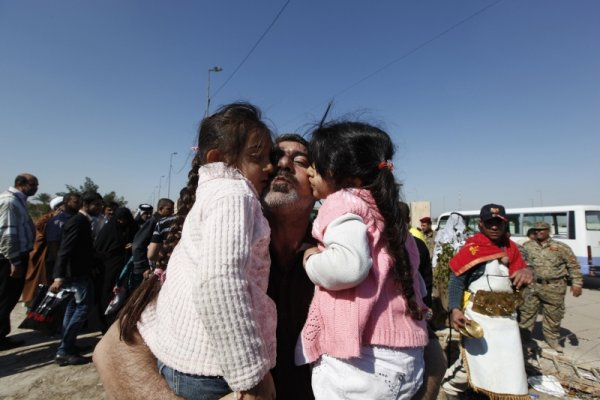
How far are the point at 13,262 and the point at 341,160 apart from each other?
498 cm

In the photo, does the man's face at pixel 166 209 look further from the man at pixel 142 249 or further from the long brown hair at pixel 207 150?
the long brown hair at pixel 207 150

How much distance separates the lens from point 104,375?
1.27m

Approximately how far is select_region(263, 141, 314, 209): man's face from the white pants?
83cm

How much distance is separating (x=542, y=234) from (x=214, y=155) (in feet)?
22.0

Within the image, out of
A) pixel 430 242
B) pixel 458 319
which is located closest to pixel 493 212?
pixel 458 319

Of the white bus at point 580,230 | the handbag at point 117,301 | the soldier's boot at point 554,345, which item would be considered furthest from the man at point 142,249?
the white bus at point 580,230

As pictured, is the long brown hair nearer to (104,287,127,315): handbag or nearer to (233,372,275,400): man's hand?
(233,372,275,400): man's hand

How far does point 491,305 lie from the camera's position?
2967mm

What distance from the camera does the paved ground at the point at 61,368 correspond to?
3410 mm

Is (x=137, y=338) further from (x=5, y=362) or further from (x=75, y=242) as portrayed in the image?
(x=5, y=362)

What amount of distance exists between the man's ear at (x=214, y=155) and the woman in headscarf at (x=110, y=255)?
15.6ft

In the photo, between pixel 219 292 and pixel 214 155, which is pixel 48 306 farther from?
pixel 219 292

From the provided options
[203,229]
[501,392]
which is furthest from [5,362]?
[501,392]

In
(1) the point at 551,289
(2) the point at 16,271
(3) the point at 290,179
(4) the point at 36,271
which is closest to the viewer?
(3) the point at 290,179
